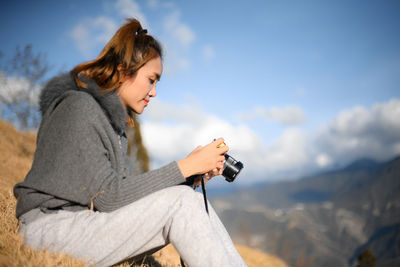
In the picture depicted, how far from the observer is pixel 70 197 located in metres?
1.65

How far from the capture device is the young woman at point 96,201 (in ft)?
5.34

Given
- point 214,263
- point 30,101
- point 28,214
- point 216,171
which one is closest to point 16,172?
point 28,214

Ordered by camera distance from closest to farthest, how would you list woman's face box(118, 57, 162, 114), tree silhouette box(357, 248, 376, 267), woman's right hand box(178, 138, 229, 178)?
woman's right hand box(178, 138, 229, 178), woman's face box(118, 57, 162, 114), tree silhouette box(357, 248, 376, 267)

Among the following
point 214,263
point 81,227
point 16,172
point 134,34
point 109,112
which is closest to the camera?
point 214,263

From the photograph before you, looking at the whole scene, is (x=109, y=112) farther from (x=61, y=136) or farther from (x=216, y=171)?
(x=216, y=171)

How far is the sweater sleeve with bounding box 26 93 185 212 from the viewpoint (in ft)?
5.34

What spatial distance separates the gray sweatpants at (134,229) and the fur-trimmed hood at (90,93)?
66cm

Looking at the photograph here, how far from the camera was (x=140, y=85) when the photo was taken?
2.22 meters

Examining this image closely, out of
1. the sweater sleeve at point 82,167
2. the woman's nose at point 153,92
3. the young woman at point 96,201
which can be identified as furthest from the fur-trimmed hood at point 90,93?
the woman's nose at point 153,92

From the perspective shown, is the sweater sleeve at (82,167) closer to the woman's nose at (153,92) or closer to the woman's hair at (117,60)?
the woman's hair at (117,60)

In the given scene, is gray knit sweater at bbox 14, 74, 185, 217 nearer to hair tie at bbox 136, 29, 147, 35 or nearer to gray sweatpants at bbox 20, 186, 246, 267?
gray sweatpants at bbox 20, 186, 246, 267

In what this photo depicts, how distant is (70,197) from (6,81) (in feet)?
64.1

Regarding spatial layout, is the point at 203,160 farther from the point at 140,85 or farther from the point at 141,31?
the point at 141,31

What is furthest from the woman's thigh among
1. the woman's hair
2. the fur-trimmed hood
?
the woman's hair
